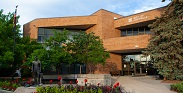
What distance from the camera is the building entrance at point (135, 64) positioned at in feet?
114

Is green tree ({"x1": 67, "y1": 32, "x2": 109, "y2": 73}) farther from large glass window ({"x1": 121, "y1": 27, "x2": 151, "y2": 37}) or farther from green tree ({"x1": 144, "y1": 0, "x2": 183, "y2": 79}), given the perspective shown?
large glass window ({"x1": 121, "y1": 27, "x2": 151, "y2": 37})

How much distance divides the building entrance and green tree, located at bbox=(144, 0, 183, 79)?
32.5ft

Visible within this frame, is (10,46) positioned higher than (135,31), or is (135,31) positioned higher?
(135,31)

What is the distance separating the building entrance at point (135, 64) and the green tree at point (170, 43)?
9.91 meters

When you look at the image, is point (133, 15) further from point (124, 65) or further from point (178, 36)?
point (178, 36)

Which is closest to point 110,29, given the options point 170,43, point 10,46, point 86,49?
point 86,49

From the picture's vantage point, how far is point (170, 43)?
23062 mm

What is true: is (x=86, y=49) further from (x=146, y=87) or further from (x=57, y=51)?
(x=146, y=87)

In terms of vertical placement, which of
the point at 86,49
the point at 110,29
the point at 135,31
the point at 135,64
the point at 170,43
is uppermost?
the point at 110,29

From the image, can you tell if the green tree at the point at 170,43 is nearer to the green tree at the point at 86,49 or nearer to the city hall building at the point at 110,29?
the green tree at the point at 86,49

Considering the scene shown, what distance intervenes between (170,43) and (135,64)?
12.9 meters

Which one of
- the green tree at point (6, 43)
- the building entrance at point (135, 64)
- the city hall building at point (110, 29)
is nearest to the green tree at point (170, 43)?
the city hall building at point (110, 29)

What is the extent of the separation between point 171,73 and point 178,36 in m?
3.77

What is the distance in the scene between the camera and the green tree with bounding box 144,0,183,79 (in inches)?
899
